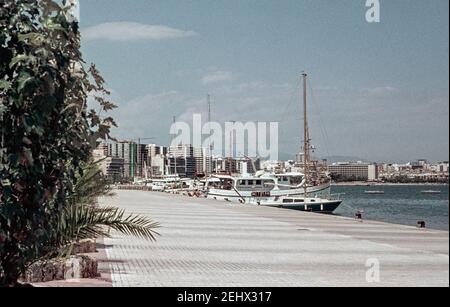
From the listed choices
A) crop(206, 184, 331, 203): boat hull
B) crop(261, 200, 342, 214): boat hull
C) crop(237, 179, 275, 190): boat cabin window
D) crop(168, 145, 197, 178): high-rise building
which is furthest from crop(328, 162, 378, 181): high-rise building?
crop(261, 200, 342, 214): boat hull

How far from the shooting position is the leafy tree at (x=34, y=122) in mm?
5348

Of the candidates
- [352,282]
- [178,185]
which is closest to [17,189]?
[352,282]

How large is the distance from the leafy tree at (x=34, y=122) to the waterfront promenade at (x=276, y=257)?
2052 mm

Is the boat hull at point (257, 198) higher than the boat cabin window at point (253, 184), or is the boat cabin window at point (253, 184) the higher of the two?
the boat cabin window at point (253, 184)

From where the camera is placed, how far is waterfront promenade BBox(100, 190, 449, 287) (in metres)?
8.38

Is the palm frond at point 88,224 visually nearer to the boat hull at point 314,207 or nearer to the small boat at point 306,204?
the boat hull at point 314,207

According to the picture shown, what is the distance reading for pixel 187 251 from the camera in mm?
11719

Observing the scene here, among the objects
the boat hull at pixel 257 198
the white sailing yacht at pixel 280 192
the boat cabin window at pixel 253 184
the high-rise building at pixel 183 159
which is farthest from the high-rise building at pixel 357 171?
A: the boat hull at pixel 257 198

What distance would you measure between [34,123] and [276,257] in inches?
252

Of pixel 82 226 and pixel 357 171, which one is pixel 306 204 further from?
pixel 357 171

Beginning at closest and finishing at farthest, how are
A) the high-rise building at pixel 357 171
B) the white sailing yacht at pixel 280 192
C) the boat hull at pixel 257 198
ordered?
the white sailing yacht at pixel 280 192 < the boat hull at pixel 257 198 < the high-rise building at pixel 357 171

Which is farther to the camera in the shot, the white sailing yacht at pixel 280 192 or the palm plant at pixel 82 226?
the white sailing yacht at pixel 280 192

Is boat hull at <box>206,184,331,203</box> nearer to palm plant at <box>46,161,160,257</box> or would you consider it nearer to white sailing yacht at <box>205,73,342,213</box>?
white sailing yacht at <box>205,73,342,213</box>
